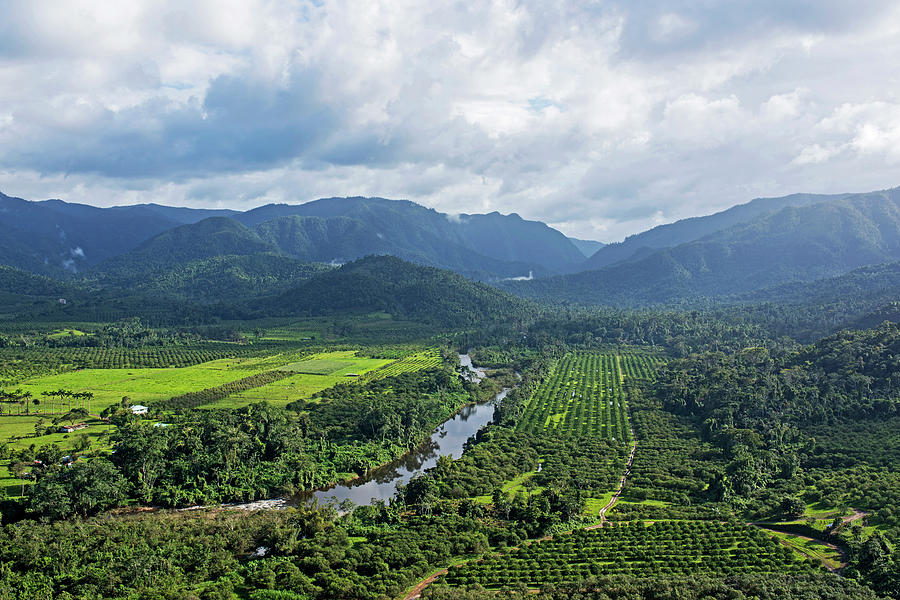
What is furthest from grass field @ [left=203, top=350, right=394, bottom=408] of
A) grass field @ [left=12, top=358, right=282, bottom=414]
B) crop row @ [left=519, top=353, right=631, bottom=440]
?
crop row @ [left=519, top=353, right=631, bottom=440]

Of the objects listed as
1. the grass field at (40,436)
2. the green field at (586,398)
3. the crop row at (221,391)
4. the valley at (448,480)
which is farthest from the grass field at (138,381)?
the green field at (586,398)

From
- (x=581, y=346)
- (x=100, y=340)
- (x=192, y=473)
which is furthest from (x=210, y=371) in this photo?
(x=581, y=346)

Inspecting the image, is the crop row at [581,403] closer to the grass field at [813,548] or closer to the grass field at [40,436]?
the grass field at [813,548]

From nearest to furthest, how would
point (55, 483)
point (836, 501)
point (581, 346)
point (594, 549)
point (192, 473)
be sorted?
point (594, 549) < point (55, 483) < point (836, 501) < point (192, 473) < point (581, 346)

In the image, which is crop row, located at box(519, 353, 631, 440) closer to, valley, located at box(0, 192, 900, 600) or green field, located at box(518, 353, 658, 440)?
green field, located at box(518, 353, 658, 440)

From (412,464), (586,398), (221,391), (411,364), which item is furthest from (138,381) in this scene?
(586,398)

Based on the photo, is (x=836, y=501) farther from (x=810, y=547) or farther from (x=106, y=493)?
(x=106, y=493)

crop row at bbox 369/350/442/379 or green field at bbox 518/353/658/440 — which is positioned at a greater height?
crop row at bbox 369/350/442/379
